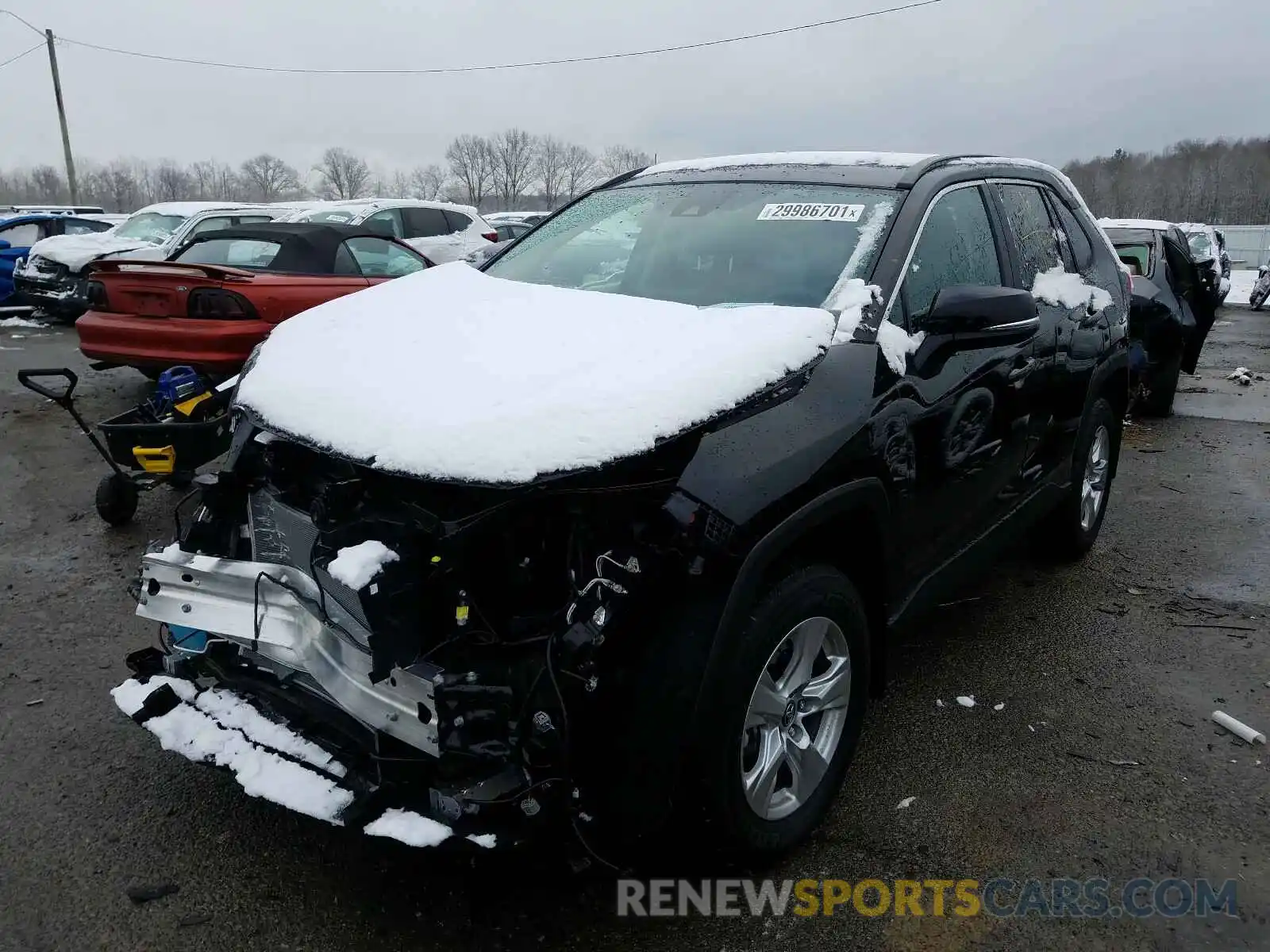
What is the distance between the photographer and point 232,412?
114 inches

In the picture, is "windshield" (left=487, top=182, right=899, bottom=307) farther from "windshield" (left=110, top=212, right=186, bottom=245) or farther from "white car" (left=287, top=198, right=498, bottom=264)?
"windshield" (left=110, top=212, right=186, bottom=245)

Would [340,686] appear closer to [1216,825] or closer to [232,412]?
[232,412]

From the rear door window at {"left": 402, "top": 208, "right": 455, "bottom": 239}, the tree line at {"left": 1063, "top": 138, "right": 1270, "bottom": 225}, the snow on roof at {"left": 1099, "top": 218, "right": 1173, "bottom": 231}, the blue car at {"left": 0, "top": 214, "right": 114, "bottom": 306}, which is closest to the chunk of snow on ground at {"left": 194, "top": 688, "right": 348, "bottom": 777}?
the snow on roof at {"left": 1099, "top": 218, "right": 1173, "bottom": 231}

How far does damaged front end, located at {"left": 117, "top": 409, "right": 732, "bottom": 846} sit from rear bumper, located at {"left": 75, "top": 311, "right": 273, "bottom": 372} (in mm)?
4310

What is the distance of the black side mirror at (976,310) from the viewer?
9.29 ft

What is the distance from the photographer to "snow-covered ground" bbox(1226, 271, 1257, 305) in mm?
22320

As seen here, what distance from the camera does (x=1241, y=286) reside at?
26.0 metres

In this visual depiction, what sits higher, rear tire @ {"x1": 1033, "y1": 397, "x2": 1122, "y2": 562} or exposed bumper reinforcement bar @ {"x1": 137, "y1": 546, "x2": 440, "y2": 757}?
exposed bumper reinforcement bar @ {"x1": 137, "y1": 546, "x2": 440, "y2": 757}

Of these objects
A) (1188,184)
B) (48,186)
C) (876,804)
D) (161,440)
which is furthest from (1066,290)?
(48,186)

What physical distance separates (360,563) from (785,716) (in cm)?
123

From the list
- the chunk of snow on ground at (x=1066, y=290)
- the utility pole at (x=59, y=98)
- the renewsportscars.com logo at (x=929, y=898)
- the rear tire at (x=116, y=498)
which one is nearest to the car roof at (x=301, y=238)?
the rear tire at (x=116, y=498)

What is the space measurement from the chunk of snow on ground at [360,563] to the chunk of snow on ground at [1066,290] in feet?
9.36

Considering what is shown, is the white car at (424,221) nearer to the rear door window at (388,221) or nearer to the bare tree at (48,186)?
the rear door window at (388,221)

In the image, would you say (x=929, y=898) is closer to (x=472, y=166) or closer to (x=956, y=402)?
(x=956, y=402)
